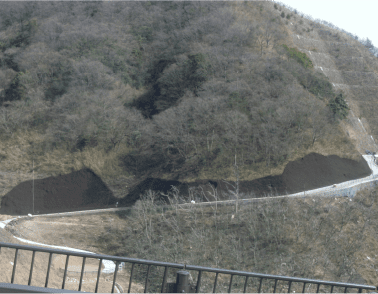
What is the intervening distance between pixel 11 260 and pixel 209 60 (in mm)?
26091

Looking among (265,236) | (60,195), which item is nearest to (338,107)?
(265,236)

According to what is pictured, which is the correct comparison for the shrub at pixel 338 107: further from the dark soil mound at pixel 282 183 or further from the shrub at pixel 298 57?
the shrub at pixel 298 57

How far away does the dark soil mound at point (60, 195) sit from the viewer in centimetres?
2448

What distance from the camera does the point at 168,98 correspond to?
110ft

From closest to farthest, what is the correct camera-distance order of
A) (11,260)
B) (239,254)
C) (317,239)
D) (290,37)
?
1. (11,260)
2. (239,254)
3. (317,239)
4. (290,37)

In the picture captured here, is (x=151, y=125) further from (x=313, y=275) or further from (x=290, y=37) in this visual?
(x=290, y=37)

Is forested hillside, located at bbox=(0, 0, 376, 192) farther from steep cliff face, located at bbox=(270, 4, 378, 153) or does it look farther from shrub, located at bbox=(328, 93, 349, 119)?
steep cliff face, located at bbox=(270, 4, 378, 153)

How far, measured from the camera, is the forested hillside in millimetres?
27719

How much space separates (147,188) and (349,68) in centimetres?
3722

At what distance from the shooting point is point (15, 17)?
50.0m

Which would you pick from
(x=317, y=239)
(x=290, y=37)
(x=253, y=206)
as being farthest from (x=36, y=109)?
(x=290, y=37)

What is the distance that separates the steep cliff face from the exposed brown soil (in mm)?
9354

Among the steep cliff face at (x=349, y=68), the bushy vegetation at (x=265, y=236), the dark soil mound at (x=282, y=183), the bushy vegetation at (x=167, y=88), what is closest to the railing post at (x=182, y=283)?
the bushy vegetation at (x=265, y=236)

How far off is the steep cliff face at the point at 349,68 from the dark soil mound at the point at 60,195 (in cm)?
2628
